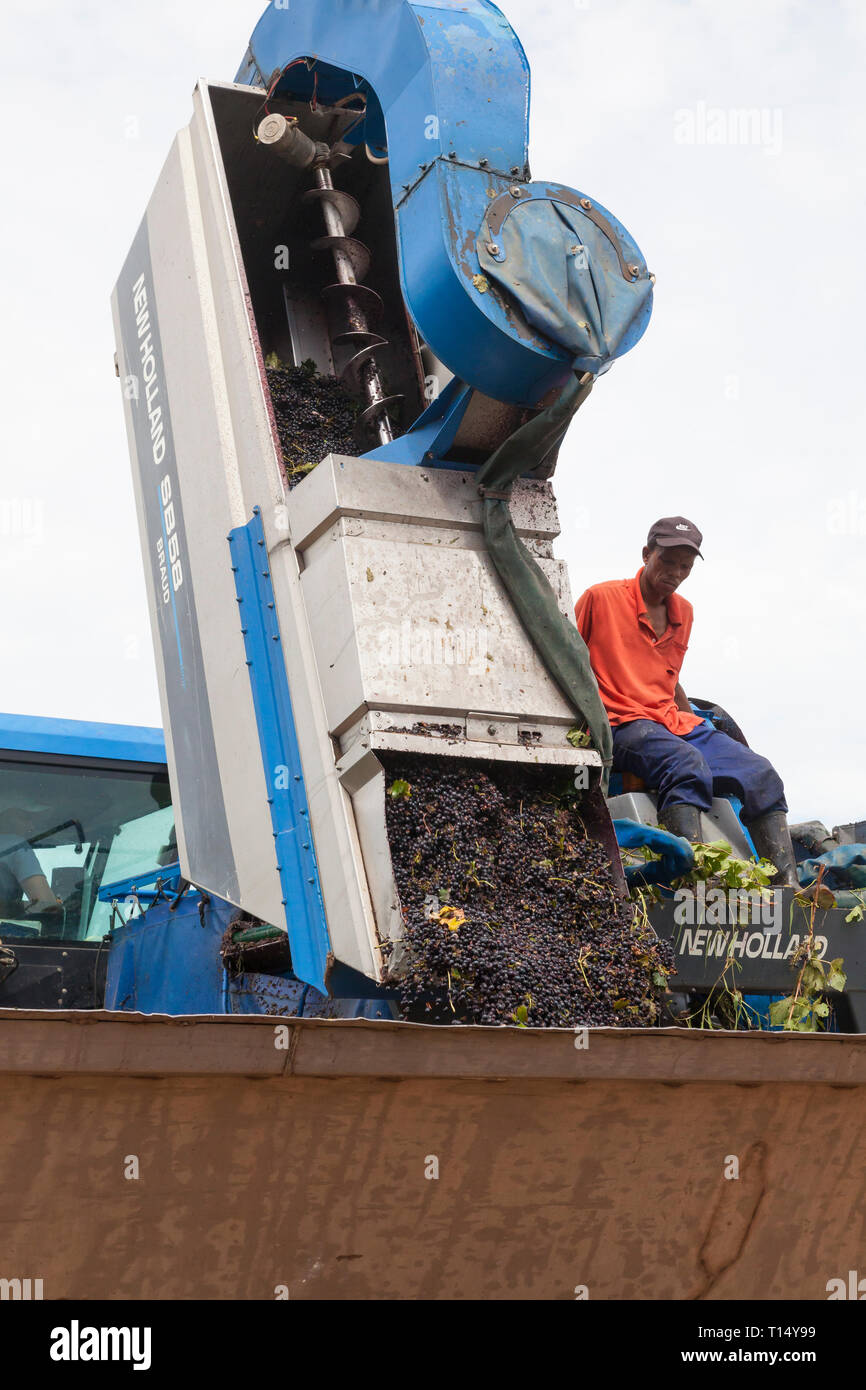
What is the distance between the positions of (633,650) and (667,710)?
0.20m

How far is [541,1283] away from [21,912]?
1.98 m

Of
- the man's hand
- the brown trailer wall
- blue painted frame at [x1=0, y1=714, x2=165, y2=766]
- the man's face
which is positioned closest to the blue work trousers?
the man's hand

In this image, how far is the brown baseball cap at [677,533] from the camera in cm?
376

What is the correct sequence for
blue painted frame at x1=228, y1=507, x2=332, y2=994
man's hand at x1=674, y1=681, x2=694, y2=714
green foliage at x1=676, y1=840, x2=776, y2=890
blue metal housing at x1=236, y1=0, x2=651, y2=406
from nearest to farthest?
blue painted frame at x1=228, y1=507, x2=332, y2=994 < blue metal housing at x1=236, y1=0, x2=651, y2=406 < green foliage at x1=676, y1=840, x2=776, y2=890 < man's hand at x1=674, y1=681, x2=694, y2=714

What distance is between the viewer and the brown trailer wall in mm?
1936

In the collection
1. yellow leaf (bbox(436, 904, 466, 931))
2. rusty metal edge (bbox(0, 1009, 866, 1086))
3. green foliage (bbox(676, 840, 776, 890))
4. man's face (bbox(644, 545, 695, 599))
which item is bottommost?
rusty metal edge (bbox(0, 1009, 866, 1086))

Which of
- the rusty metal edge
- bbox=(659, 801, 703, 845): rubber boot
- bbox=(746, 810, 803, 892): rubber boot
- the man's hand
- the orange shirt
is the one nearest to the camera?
the rusty metal edge

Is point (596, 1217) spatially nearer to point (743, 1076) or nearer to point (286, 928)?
point (743, 1076)

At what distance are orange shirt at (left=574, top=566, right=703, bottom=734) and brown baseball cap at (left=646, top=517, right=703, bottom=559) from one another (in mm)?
143

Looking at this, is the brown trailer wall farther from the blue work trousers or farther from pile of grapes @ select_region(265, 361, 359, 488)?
pile of grapes @ select_region(265, 361, 359, 488)

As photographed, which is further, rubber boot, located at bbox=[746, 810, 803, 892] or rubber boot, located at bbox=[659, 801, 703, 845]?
rubber boot, located at bbox=[746, 810, 803, 892]

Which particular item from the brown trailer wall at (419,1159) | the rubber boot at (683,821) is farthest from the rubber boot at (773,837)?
the brown trailer wall at (419,1159)
